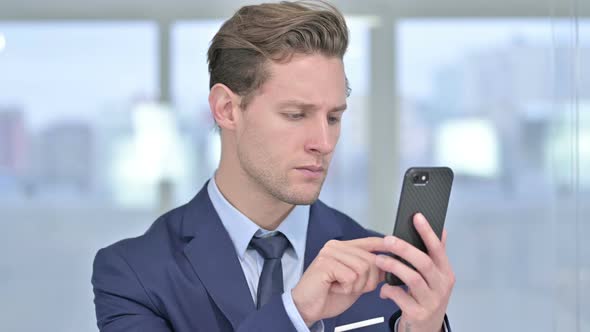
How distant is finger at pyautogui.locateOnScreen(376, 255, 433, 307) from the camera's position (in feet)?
4.76

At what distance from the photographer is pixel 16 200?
13.3ft

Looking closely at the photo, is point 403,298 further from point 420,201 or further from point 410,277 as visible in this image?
point 420,201

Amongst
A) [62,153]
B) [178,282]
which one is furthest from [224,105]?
[62,153]

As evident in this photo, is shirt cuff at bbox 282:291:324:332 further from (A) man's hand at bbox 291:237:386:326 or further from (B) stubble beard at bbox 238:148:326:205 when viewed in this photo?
(B) stubble beard at bbox 238:148:326:205

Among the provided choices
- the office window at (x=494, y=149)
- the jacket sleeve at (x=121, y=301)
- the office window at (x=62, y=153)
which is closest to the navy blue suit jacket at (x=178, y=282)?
the jacket sleeve at (x=121, y=301)

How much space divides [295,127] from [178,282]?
0.44m

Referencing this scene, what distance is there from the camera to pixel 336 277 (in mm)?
1522

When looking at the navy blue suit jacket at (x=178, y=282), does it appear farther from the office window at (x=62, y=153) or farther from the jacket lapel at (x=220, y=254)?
the office window at (x=62, y=153)

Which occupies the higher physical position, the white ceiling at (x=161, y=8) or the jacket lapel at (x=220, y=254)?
the white ceiling at (x=161, y=8)

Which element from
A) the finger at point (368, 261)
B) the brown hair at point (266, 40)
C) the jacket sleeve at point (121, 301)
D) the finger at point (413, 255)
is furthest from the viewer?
the brown hair at point (266, 40)

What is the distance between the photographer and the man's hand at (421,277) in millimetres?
1440

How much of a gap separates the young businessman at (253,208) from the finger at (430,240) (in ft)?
0.59

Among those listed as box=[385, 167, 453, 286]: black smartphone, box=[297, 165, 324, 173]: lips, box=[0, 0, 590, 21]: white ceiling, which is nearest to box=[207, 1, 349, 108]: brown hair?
box=[297, 165, 324, 173]: lips

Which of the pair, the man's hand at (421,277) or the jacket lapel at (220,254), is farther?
the jacket lapel at (220,254)
